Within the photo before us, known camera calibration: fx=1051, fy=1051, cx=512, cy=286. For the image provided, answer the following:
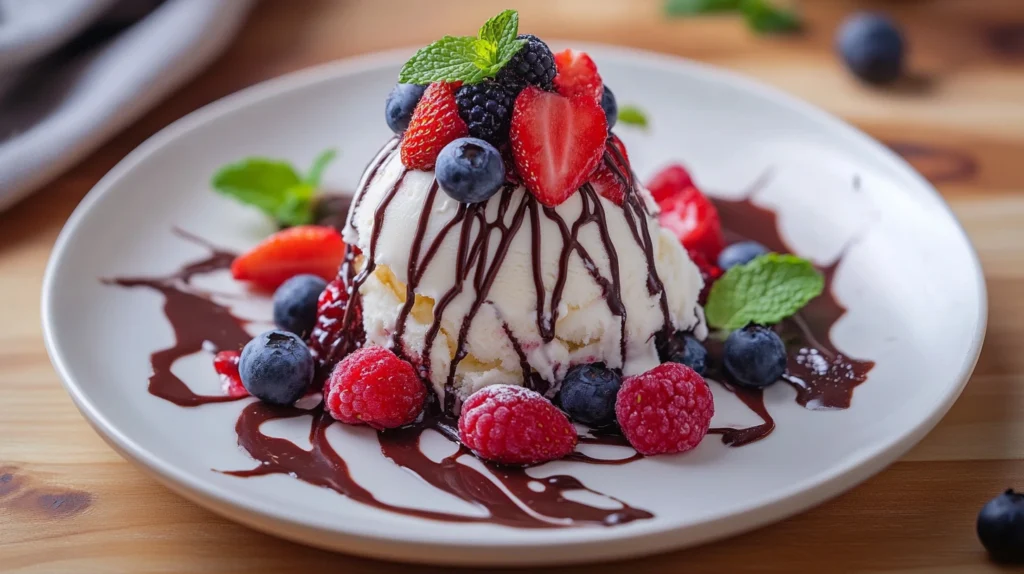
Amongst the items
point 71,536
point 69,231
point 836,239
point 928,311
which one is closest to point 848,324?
point 928,311

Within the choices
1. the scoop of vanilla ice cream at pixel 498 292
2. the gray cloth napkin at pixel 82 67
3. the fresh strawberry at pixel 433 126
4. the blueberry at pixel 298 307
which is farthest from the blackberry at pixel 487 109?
the gray cloth napkin at pixel 82 67

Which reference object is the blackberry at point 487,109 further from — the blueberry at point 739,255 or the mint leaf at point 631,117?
the mint leaf at point 631,117

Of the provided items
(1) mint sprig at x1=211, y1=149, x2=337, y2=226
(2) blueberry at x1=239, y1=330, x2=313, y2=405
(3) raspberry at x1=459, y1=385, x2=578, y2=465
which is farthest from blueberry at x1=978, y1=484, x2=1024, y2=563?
(1) mint sprig at x1=211, y1=149, x2=337, y2=226

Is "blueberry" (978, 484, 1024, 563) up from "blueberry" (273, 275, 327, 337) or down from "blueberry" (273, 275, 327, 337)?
down

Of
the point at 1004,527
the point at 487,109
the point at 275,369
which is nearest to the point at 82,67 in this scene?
the point at 275,369

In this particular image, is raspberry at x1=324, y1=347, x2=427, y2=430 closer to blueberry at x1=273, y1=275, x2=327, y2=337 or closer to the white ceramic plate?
the white ceramic plate
